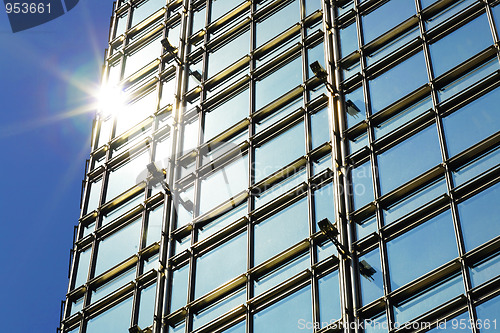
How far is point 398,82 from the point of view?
26.0 meters

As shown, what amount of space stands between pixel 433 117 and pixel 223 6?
12.6m

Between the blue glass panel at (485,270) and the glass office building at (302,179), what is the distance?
2.0 inches

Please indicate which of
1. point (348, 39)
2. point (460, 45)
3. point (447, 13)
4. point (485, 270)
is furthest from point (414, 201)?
point (348, 39)

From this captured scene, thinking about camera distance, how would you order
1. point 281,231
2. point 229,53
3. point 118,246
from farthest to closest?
point 229,53, point 118,246, point 281,231

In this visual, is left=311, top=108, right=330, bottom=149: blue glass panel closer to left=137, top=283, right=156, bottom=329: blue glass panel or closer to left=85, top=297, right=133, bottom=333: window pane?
left=137, top=283, right=156, bottom=329: blue glass panel

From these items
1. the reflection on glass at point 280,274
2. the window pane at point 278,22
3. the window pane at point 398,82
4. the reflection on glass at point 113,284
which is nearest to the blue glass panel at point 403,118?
the window pane at point 398,82

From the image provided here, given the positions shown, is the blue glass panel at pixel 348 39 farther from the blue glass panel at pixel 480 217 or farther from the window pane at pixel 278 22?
the blue glass panel at pixel 480 217

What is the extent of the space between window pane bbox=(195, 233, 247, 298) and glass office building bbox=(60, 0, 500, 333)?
6cm

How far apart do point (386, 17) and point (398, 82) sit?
3163mm

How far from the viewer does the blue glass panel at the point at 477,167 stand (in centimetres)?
2222

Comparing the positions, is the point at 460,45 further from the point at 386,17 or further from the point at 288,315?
the point at 288,315

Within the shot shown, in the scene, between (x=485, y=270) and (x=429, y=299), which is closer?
(x=485, y=270)

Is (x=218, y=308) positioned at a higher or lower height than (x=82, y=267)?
lower

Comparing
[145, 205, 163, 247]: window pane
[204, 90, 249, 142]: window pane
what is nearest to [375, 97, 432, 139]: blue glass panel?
[204, 90, 249, 142]: window pane
